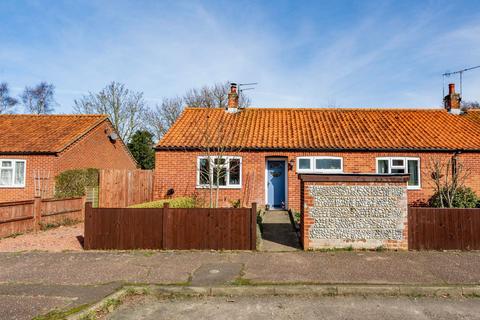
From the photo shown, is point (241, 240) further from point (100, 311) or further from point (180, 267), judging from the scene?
point (100, 311)

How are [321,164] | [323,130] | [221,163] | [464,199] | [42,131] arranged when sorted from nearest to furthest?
1. [464,199]
2. [221,163]
3. [321,164]
4. [323,130]
5. [42,131]

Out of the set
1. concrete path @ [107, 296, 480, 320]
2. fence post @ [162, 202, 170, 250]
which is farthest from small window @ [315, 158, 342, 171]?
concrete path @ [107, 296, 480, 320]

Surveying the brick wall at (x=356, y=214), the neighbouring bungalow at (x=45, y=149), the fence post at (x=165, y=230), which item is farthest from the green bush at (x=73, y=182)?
the brick wall at (x=356, y=214)

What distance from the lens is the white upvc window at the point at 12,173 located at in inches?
607

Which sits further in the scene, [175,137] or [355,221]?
[175,137]

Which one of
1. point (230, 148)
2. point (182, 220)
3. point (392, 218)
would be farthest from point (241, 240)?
point (230, 148)

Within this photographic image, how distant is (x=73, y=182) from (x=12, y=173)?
388cm

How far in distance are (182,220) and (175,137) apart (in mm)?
7161

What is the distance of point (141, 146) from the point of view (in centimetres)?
2814

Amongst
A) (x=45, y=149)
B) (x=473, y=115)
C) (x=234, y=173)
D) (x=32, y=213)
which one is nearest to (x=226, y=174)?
(x=234, y=173)

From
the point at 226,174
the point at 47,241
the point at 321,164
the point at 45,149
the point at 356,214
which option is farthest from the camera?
the point at 45,149

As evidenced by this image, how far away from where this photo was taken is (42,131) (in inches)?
682

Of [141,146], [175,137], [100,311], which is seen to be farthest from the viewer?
[141,146]

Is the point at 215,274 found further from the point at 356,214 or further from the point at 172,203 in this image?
the point at 172,203
